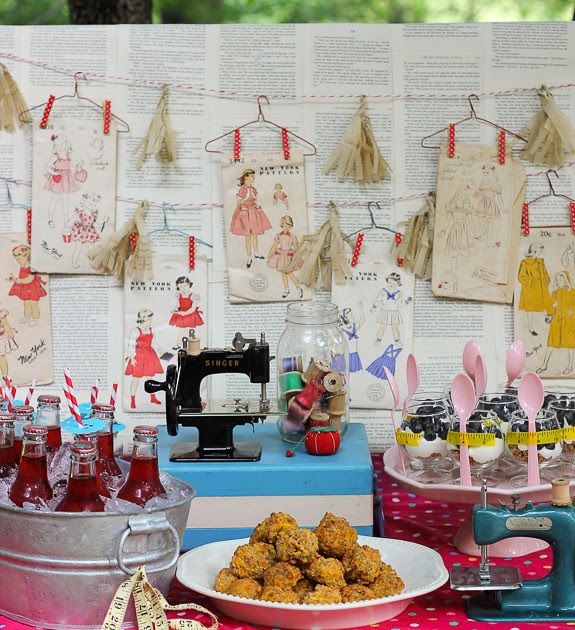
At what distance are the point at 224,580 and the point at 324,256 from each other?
44.5 inches

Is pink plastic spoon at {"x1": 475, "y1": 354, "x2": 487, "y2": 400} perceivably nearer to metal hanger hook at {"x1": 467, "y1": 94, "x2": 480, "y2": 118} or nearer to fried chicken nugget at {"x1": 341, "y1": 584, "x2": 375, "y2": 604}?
fried chicken nugget at {"x1": 341, "y1": 584, "x2": 375, "y2": 604}

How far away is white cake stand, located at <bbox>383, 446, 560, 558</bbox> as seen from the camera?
6.28 ft

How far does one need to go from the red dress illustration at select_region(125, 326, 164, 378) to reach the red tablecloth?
58cm

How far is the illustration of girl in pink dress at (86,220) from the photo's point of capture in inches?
104

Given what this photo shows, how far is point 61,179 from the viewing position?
2641 millimetres

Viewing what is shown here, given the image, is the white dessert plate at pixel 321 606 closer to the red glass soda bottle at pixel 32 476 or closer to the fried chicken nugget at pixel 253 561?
the fried chicken nugget at pixel 253 561

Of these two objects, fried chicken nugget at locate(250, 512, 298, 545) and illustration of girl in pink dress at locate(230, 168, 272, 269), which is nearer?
fried chicken nugget at locate(250, 512, 298, 545)

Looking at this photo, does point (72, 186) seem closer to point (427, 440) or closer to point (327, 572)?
point (427, 440)

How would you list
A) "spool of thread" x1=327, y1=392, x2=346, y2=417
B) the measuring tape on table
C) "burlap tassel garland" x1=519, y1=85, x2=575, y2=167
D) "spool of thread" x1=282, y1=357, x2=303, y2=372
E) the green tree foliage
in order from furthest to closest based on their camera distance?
1. the green tree foliage
2. "burlap tassel garland" x1=519, y1=85, x2=575, y2=167
3. "spool of thread" x1=282, y1=357, x2=303, y2=372
4. "spool of thread" x1=327, y1=392, x2=346, y2=417
5. the measuring tape on table

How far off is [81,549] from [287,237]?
121 cm

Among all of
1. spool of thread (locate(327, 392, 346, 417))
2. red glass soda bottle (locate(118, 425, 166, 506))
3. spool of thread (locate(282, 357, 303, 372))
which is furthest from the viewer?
spool of thread (locate(282, 357, 303, 372))

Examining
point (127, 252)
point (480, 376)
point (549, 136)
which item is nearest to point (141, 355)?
point (127, 252)

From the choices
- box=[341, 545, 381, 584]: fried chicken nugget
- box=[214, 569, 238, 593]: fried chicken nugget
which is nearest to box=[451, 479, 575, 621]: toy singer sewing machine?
box=[341, 545, 381, 584]: fried chicken nugget

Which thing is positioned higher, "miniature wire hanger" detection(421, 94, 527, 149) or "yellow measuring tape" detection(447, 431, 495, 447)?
"miniature wire hanger" detection(421, 94, 527, 149)
